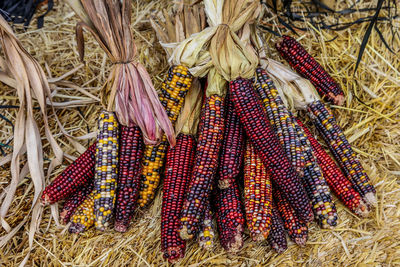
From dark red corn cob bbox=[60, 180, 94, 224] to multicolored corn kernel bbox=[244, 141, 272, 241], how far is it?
5.24 feet

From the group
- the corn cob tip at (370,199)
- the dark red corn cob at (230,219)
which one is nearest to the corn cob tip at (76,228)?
the dark red corn cob at (230,219)

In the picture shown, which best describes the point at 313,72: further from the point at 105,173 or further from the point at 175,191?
the point at 105,173

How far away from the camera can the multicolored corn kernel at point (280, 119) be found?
295 cm

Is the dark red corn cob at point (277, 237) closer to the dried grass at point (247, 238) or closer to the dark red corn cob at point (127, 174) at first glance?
the dried grass at point (247, 238)

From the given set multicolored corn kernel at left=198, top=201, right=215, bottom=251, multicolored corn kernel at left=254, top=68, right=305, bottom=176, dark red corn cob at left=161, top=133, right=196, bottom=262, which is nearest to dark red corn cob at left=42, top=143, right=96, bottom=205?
dark red corn cob at left=161, top=133, right=196, bottom=262

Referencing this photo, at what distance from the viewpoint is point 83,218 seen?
10.2 feet

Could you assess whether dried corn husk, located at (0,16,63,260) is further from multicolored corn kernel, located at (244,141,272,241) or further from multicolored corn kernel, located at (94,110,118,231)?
multicolored corn kernel, located at (244,141,272,241)

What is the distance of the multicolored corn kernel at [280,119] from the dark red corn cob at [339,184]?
387mm

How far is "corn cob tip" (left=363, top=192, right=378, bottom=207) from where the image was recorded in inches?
124

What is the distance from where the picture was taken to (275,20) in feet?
13.2

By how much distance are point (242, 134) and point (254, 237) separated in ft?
3.14

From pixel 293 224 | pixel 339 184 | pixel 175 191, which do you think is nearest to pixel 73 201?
pixel 175 191

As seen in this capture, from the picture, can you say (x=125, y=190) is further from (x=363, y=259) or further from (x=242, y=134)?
(x=363, y=259)

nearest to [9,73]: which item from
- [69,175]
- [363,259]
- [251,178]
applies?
[69,175]
